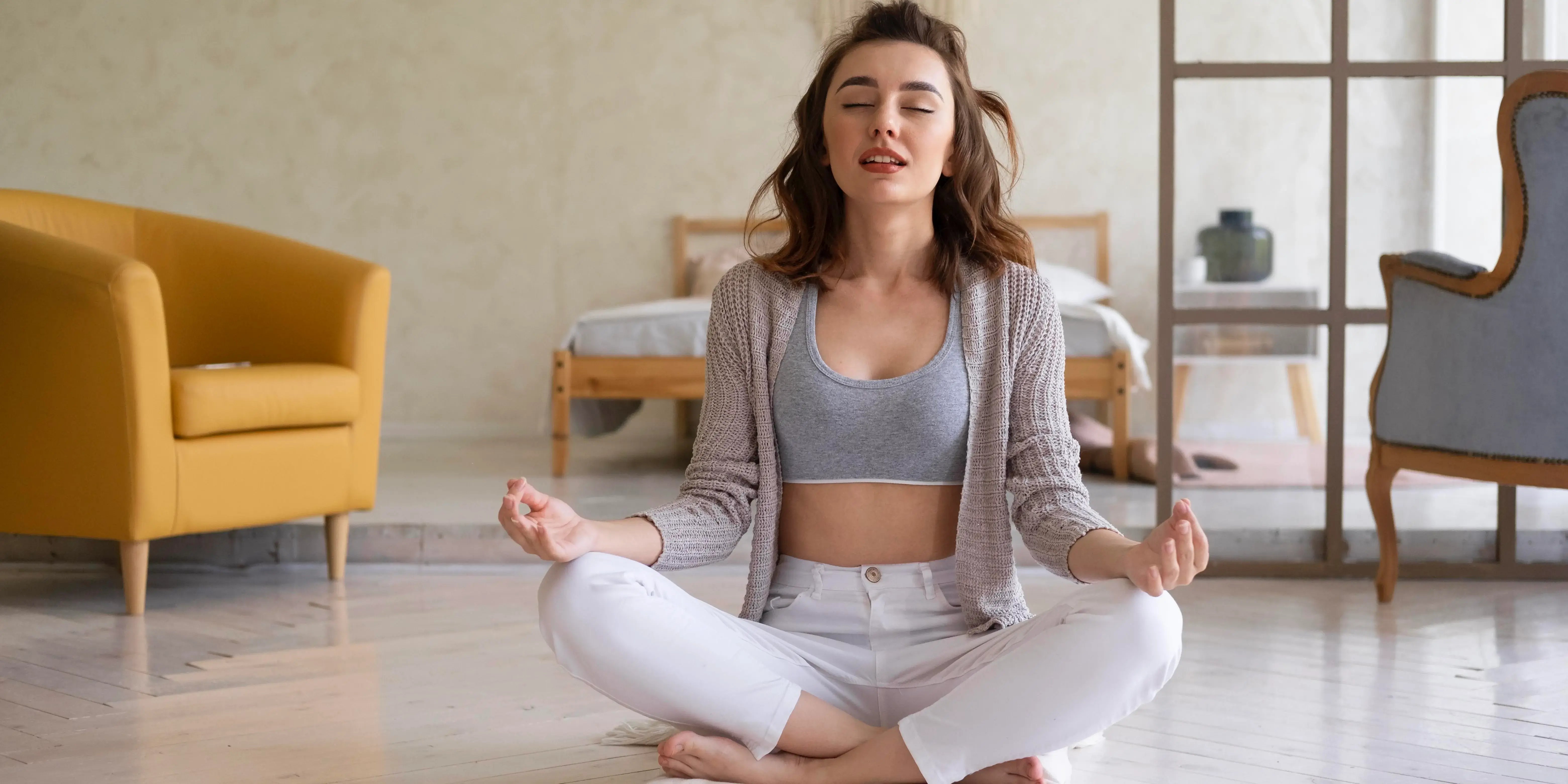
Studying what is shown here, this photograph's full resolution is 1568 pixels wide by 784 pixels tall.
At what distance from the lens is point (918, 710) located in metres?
1.49

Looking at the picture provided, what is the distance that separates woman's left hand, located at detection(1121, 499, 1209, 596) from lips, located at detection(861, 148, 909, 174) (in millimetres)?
508

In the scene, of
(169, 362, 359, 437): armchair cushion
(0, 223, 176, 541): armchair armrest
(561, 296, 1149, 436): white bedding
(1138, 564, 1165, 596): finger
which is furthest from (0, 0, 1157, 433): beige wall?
(1138, 564, 1165, 596): finger

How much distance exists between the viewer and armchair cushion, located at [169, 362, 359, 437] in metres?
2.59

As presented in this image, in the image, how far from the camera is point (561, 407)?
13.6ft

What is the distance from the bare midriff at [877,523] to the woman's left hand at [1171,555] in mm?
310

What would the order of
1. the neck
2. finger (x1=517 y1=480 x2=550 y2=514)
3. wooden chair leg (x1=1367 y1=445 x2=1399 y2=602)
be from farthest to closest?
wooden chair leg (x1=1367 y1=445 x2=1399 y2=602)
the neck
finger (x1=517 y1=480 x2=550 y2=514)

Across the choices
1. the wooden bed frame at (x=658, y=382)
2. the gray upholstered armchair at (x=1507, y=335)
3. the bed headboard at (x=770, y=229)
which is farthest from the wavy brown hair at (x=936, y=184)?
the bed headboard at (x=770, y=229)

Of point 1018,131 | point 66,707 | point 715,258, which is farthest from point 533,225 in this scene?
point 66,707

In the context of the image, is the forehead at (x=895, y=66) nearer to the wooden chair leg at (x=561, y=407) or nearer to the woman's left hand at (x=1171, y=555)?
the woman's left hand at (x=1171, y=555)

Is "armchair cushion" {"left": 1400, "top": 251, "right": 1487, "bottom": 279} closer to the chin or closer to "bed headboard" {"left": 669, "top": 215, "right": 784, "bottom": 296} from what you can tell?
the chin

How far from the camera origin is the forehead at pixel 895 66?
1.55m

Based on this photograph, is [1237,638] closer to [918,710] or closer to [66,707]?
[918,710]

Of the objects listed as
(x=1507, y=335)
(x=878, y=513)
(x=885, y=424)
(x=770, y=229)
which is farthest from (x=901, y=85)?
(x=770, y=229)

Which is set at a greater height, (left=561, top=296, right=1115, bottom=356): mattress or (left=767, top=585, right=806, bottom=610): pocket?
(left=561, top=296, right=1115, bottom=356): mattress
